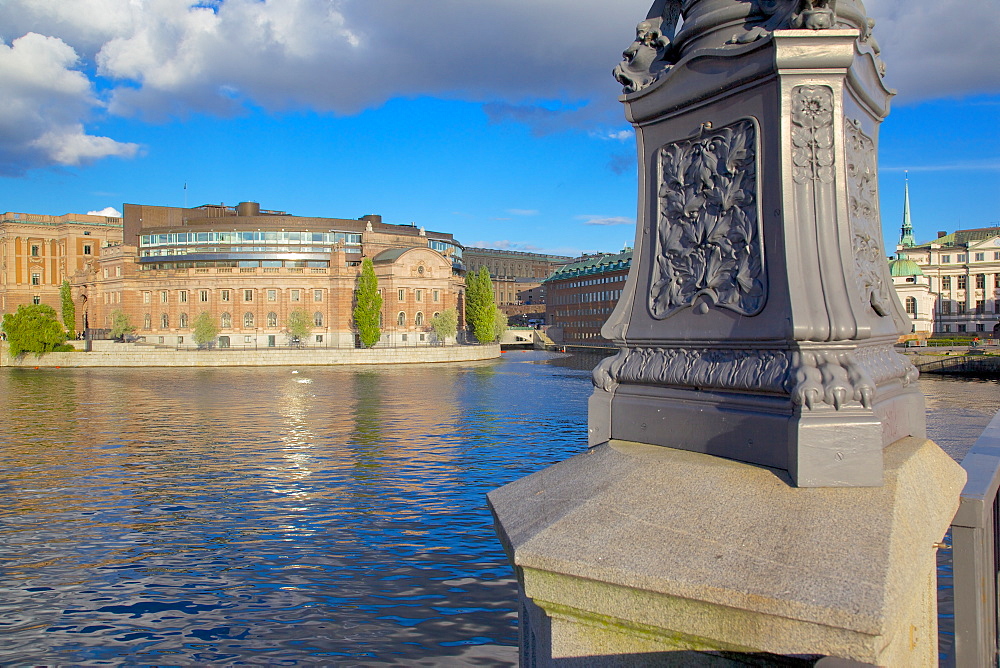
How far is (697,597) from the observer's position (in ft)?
7.50

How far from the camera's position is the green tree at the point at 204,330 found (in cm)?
7788

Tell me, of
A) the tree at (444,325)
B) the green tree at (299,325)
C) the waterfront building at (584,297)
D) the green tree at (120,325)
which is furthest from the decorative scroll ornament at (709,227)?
the waterfront building at (584,297)

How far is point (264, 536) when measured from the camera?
10516 mm

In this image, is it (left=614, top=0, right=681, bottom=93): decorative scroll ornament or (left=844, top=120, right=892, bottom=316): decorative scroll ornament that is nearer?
(left=844, top=120, right=892, bottom=316): decorative scroll ornament

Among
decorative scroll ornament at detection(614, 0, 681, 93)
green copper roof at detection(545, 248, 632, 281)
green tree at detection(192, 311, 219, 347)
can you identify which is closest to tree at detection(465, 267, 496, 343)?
green copper roof at detection(545, 248, 632, 281)

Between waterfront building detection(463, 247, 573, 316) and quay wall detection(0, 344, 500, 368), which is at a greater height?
waterfront building detection(463, 247, 573, 316)

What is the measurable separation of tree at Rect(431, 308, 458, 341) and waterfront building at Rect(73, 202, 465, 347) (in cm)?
199

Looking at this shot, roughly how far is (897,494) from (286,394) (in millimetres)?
35709

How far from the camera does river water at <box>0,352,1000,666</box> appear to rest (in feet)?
23.6

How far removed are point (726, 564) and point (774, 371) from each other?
3.83 feet

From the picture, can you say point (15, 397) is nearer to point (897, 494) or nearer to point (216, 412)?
point (216, 412)

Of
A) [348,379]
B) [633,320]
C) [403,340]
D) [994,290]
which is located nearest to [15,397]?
[348,379]

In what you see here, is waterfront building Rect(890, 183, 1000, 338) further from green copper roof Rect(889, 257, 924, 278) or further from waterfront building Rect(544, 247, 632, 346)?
waterfront building Rect(544, 247, 632, 346)

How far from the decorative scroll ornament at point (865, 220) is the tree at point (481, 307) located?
83635mm
